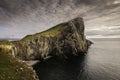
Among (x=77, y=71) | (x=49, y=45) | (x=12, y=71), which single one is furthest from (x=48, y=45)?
(x=12, y=71)

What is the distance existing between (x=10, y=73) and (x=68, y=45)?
8865 cm

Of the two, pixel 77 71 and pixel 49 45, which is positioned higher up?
pixel 49 45

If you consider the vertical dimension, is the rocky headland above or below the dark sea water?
above

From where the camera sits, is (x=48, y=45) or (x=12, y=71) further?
(x=48, y=45)

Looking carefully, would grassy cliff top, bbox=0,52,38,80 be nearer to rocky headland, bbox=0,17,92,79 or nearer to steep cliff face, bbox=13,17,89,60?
rocky headland, bbox=0,17,92,79

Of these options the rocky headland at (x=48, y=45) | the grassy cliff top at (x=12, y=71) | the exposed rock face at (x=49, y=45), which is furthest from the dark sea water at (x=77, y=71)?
the grassy cliff top at (x=12, y=71)

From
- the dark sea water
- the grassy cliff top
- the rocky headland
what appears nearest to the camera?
the grassy cliff top

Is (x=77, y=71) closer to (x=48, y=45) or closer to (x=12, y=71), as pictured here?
(x=12, y=71)

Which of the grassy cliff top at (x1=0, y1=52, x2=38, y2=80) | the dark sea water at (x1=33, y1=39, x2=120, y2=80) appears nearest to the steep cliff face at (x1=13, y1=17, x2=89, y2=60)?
the dark sea water at (x1=33, y1=39, x2=120, y2=80)

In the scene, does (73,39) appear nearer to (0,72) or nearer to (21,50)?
(21,50)

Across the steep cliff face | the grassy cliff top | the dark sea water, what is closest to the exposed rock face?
the steep cliff face

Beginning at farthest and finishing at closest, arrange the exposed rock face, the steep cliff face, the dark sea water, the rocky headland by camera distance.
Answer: the steep cliff face, the exposed rock face, the rocky headland, the dark sea water

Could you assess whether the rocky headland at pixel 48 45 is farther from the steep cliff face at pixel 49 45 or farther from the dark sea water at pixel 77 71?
the dark sea water at pixel 77 71

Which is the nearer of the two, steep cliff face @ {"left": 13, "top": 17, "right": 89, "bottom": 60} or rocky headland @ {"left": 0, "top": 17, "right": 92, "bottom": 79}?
rocky headland @ {"left": 0, "top": 17, "right": 92, "bottom": 79}
